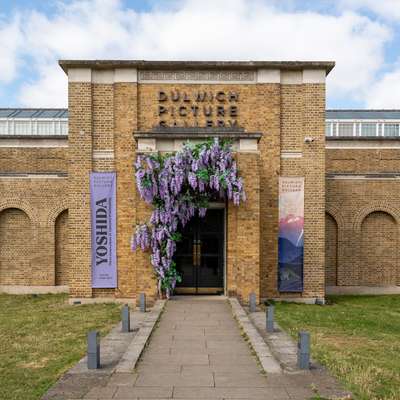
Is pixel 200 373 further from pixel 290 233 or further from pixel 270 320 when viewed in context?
pixel 290 233

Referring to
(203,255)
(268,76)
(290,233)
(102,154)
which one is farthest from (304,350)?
(268,76)

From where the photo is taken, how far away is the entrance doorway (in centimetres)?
1403

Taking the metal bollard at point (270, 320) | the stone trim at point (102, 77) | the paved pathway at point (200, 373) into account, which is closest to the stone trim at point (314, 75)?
the stone trim at point (102, 77)

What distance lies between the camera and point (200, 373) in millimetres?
6766

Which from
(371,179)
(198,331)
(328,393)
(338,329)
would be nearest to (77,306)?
(198,331)

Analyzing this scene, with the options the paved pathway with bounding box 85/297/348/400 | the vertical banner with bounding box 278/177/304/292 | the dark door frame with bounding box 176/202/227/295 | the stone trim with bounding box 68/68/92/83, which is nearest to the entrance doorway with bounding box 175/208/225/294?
the dark door frame with bounding box 176/202/227/295

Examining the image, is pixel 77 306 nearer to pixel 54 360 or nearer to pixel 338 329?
pixel 54 360

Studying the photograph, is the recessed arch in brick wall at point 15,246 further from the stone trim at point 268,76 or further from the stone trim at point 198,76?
the stone trim at point 268,76

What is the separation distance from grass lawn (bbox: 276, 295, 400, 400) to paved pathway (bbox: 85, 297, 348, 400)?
0.95 m

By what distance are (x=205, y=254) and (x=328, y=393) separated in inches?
334

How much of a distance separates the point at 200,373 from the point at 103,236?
808 cm

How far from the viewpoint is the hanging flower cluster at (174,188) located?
1299 centimetres

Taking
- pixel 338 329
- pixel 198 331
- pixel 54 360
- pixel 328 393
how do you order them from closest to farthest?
pixel 328 393
pixel 54 360
pixel 198 331
pixel 338 329

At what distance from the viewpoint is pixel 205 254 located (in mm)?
14164
